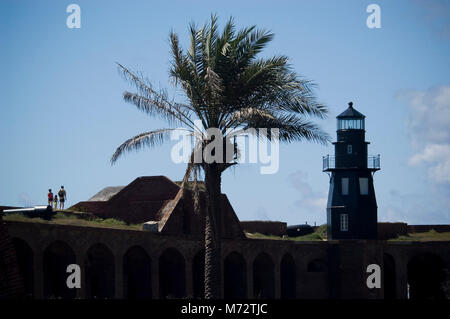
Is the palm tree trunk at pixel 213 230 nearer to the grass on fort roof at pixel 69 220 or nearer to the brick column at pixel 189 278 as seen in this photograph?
the grass on fort roof at pixel 69 220

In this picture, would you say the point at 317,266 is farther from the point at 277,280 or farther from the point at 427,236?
Answer: the point at 427,236

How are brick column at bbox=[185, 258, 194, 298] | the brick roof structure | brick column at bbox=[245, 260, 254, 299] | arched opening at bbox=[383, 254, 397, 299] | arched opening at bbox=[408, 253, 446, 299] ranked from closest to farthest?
brick column at bbox=[185, 258, 194, 298] < the brick roof structure < brick column at bbox=[245, 260, 254, 299] < arched opening at bbox=[383, 254, 397, 299] < arched opening at bbox=[408, 253, 446, 299]

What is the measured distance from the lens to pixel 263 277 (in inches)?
1826

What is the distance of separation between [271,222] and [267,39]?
30388mm

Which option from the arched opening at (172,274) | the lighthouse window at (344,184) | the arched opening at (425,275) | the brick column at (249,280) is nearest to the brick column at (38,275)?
the arched opening at (172,274)

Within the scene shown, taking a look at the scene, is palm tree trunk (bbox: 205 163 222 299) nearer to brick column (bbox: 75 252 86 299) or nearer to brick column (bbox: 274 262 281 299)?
brick column (bbox: 75 252 86 299)

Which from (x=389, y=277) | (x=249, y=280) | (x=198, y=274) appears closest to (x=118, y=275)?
(x=198, y=274)

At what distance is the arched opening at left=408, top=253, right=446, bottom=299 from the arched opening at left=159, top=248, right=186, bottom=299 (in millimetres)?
20996

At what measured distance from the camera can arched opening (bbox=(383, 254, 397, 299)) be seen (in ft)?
169

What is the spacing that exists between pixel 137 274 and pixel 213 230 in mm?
13832

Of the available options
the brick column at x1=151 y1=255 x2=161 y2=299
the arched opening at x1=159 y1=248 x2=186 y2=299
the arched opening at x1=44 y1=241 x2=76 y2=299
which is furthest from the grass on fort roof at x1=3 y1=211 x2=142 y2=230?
the arched opening at x1=159 y1=248 x2=186 y2=299
